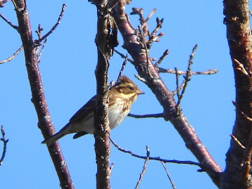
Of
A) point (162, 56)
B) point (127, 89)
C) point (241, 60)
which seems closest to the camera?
point (241, 60)

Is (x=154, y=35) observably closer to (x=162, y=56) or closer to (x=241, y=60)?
(x=162, y=56)

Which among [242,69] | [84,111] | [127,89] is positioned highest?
[127,89]

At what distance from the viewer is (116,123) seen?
7750mm

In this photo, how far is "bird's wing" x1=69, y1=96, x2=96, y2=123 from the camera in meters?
7.81

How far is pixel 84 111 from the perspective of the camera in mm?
7887

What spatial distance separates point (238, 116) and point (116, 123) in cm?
445

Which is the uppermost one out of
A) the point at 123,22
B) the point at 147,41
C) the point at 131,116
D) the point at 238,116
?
the point at 123,22

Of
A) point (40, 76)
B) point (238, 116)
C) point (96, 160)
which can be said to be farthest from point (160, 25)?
point (238, 116)

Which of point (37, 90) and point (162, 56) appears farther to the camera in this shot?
point (162, 56)

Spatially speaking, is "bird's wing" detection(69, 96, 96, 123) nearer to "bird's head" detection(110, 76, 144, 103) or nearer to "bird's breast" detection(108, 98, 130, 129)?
"bird's breast" detection(108, 98, 130, 129)

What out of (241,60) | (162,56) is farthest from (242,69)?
(162,56)

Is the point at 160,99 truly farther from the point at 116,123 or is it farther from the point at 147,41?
the point at 116,123

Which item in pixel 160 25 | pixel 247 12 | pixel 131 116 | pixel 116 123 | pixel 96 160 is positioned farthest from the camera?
pixel 116 123

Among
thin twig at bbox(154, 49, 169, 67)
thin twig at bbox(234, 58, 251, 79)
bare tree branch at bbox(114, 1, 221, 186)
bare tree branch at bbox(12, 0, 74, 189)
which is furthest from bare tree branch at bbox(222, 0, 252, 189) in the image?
thin twig at bbox(154, 49, 169, 67)
